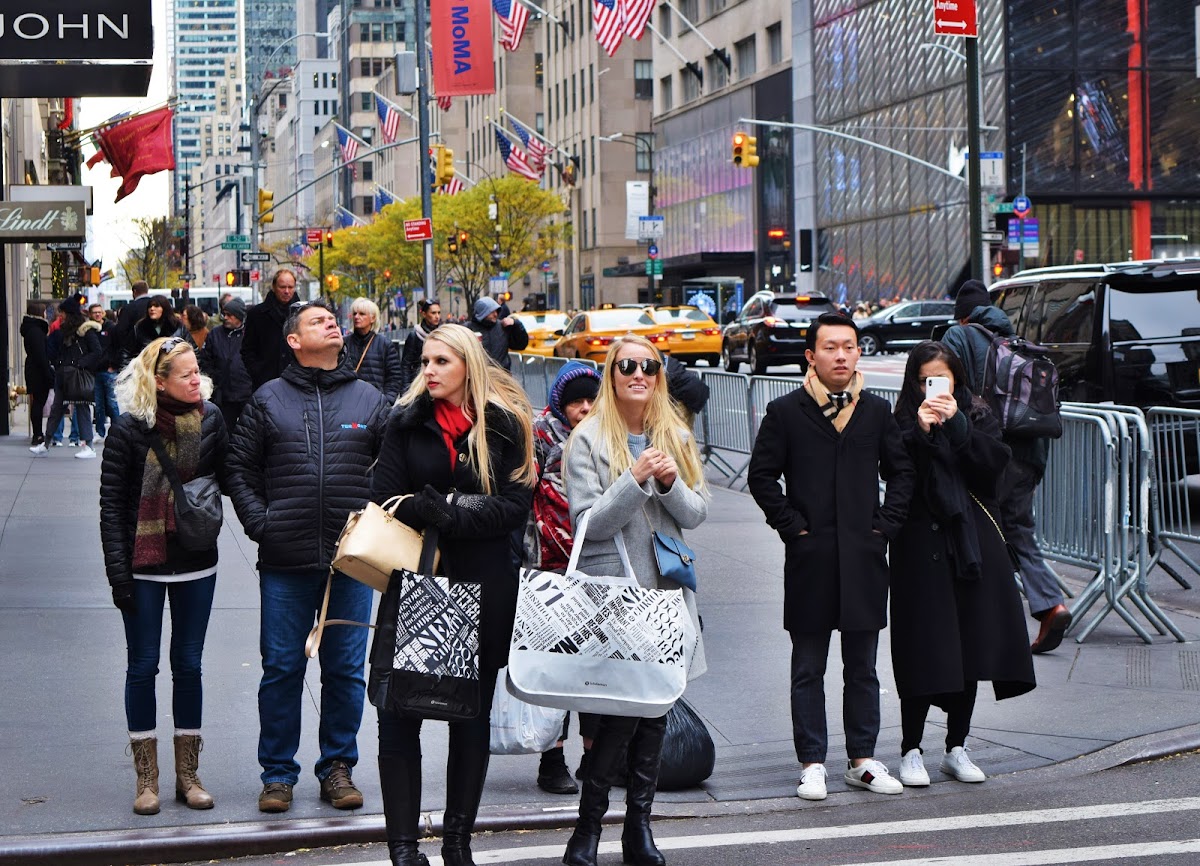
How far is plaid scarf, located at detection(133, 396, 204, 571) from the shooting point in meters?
6.43

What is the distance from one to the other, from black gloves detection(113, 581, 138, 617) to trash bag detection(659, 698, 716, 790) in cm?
217

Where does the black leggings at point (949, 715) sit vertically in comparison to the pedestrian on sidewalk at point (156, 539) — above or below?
below

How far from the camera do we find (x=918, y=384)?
7141mm

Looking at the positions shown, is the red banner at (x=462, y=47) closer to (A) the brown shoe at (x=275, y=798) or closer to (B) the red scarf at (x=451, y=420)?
(A) the brown shoe at (x=275, y=798)

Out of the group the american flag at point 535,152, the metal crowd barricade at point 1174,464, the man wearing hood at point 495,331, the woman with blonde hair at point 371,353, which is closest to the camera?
the metal crowd barricade at point 1174,464

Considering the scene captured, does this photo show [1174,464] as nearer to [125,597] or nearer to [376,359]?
[376,359]

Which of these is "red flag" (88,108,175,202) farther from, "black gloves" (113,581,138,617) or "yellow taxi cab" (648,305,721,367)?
"black gloves" (113,581,138,617)

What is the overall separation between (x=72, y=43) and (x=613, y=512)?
6985mm

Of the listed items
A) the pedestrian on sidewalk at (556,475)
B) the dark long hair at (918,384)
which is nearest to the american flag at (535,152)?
the dark long hair at (918,384)

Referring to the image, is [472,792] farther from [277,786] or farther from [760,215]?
[760,215]

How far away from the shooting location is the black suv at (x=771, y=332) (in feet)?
123

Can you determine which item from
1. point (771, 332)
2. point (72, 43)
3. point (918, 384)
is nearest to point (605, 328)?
point (771, 332)

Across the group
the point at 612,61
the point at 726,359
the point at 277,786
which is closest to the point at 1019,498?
the point at 277,786

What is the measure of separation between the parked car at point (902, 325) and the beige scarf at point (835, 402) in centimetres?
4207
